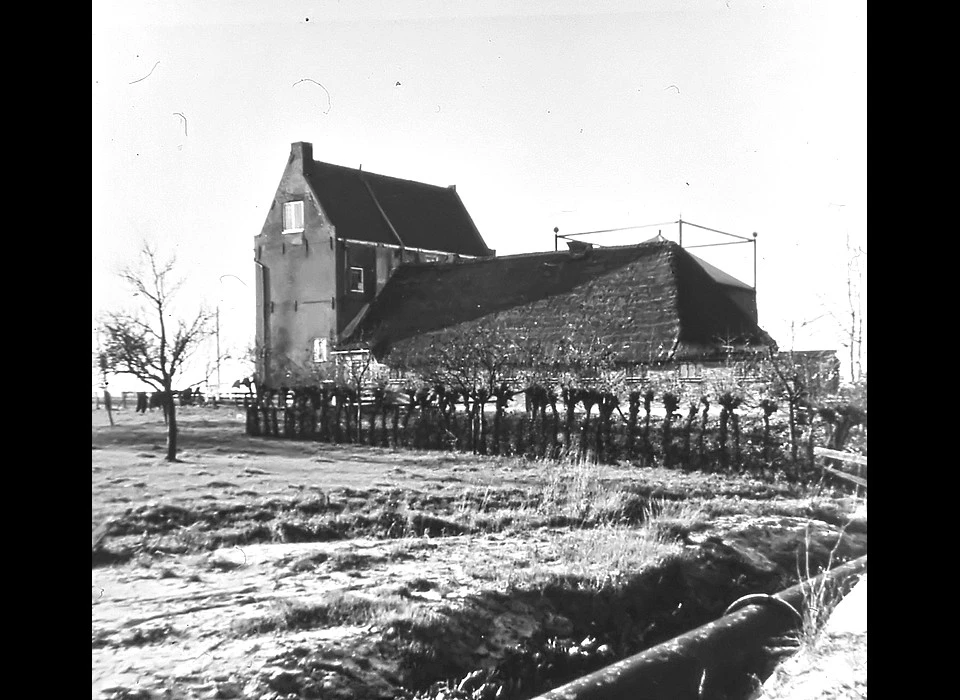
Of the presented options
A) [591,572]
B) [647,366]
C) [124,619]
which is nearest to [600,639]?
[591,572]

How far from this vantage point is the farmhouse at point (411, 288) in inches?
130

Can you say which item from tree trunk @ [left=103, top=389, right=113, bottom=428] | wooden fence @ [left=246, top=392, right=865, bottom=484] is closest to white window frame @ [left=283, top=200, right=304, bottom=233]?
wooden fence @ [left=246, top=392, right=865, bottom=484]

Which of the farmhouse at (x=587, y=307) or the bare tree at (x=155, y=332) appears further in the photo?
the farmhouse at (x=587, y=307)

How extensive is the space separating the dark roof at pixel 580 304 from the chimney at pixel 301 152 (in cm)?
61

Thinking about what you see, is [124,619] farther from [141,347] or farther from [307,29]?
[307,29]

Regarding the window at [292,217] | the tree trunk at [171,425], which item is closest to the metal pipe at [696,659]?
the tree trunk at [171,425]

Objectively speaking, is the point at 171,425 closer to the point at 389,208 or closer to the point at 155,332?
the point at 155,332

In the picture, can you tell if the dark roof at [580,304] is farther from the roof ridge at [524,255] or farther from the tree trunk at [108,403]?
the tree trunk at [108,403]

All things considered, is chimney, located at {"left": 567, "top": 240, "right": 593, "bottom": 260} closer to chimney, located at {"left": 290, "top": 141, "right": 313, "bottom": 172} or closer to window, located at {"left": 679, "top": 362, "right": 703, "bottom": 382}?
window, located at {"left": 679, "top": 362, "right": 703, "bottom": 382}

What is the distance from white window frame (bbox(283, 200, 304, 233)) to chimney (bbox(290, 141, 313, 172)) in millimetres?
149

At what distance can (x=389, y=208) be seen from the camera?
132 inches

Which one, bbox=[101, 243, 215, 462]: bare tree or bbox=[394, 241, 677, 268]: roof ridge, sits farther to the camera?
bbox=[394, 241, 677, 268]: roof ridge

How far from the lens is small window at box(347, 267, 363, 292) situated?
3340 mm
